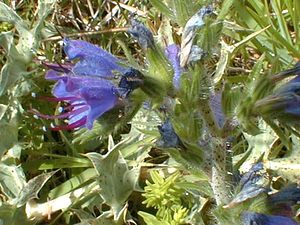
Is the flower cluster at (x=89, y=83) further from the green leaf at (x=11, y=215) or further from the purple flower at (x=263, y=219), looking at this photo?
the green leaf at (x=11, y=215)

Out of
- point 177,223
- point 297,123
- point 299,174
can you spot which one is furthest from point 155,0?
point 299,174

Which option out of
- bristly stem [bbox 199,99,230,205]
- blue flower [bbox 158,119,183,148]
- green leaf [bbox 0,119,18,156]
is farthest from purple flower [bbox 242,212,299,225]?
green leaf [bbox 0,119,18,156]

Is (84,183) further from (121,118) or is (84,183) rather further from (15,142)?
(121,118)

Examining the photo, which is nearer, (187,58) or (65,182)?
(187,58)

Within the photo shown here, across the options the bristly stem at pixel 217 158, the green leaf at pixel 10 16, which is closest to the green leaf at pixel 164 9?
the bristly stem at pixel 217 158

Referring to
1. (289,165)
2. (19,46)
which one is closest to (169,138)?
(289,165)

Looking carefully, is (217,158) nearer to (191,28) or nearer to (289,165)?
(191,28)

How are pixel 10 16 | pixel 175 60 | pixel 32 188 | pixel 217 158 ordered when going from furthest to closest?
1. pixel 10 16
2. pixel 32 188
3. pixel 217 158
4. pixel 175 60
